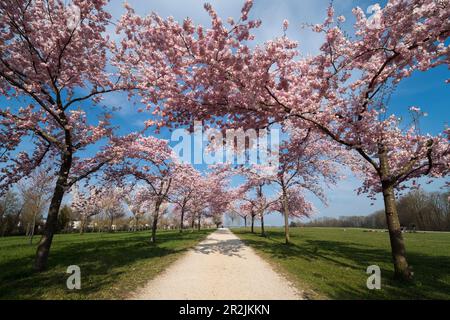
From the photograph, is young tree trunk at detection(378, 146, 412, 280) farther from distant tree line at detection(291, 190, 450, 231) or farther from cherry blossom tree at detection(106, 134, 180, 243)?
distant tree line at detection(291, 190, 450, 231)

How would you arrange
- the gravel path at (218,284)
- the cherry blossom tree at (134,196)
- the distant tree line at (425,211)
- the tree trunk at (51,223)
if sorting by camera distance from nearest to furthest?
the gravel path at (218,284), the tree trunk at (51,223), the cherry blossom tree at (134,196), the distant tree line at (425,211)

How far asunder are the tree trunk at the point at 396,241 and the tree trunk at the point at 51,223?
12360 millimetres

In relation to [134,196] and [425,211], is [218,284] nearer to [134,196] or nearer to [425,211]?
[134,196]

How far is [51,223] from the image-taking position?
9047 millimetres

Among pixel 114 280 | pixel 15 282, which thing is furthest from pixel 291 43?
pixel 15 282

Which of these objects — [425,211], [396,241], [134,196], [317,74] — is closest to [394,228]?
[396,241]

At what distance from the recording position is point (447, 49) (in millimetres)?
5496

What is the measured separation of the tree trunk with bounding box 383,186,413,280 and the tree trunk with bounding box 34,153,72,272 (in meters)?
12.4

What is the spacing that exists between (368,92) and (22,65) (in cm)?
1258

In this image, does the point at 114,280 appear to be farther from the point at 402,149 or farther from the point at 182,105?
the point at 402,149

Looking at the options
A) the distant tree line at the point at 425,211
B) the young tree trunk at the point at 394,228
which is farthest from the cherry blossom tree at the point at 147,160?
the distant tree line at the point at 425,211

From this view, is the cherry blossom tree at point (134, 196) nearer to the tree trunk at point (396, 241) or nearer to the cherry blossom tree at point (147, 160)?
the cherry blossom tree at point (147, 160)

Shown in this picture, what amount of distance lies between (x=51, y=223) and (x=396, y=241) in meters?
12.7

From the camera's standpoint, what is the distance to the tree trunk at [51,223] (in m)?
8.66
